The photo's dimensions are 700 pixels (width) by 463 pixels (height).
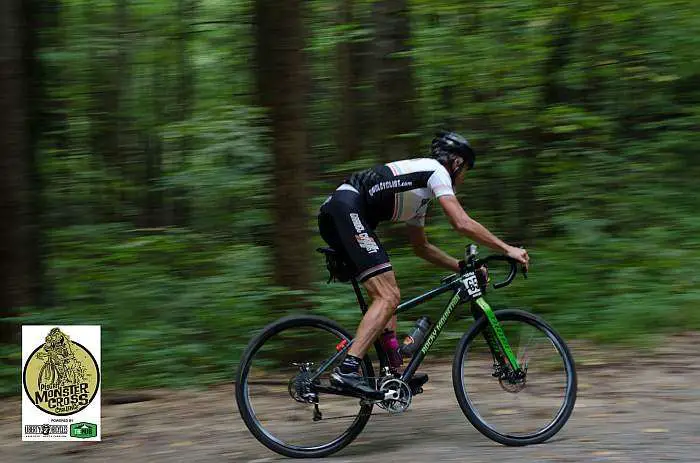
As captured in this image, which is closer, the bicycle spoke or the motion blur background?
the bicycle spoke

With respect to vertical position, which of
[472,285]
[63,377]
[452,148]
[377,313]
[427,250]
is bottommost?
[63,377]

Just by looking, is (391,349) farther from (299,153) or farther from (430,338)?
(299,153)

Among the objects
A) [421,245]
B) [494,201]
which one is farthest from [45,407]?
[494,201]

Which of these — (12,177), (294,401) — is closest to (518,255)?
(294,401)

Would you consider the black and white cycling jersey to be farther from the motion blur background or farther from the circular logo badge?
the circular logo badge

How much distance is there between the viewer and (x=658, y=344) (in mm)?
8180

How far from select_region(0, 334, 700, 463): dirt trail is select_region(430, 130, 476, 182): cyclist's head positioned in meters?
1.87

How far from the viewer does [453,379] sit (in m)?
5.68

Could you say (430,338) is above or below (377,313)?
below

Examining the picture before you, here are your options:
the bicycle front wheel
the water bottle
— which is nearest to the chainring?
the water bottle

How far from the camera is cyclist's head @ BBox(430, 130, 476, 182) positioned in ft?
19.0

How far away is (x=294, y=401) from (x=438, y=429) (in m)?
1.07

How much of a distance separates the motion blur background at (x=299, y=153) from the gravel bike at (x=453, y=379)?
122cm

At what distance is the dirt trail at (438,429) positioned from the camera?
5562 mm
